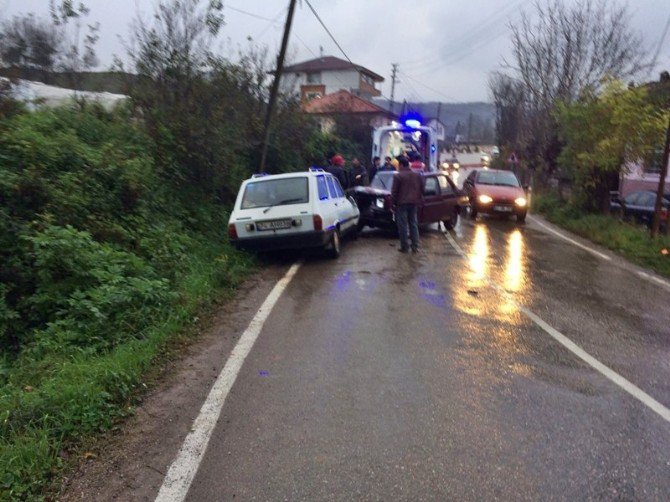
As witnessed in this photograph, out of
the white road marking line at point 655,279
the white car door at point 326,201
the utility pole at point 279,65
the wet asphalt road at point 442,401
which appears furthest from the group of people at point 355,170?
the wet asphalt road at point 442,401

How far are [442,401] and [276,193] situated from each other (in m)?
6.52

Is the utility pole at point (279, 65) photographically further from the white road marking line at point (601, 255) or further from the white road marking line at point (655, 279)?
the white road marking line at point (655, 279)

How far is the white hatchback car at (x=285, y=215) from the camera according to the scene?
10.0 metres

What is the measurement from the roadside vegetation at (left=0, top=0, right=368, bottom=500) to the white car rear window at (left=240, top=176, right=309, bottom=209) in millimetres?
1005

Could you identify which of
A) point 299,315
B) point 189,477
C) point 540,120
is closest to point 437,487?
point 189,477

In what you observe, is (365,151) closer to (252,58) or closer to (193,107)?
(252,58)

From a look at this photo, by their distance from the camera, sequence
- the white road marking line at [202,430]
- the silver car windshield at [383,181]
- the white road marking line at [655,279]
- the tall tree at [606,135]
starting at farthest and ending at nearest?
the tall tree at [606,135] < the silver car windshield at [383,181] < the white road marking line at [655,279] < the white road marking line at [202,430]

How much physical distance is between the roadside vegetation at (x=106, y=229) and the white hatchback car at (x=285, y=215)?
0.55 meters

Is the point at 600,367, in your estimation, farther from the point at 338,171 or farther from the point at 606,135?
the point at 606,135

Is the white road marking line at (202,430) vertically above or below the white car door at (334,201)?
below

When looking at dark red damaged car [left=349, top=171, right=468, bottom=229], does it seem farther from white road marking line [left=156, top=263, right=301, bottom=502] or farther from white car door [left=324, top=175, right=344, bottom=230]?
white road marking line [left=156, top=263, right=301, bottom=502]

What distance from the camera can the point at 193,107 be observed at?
1328cm

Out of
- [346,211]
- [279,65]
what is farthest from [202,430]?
[279,65]

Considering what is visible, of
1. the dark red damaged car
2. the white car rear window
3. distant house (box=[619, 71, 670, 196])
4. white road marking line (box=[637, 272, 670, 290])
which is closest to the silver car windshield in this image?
the dark red damaged car
